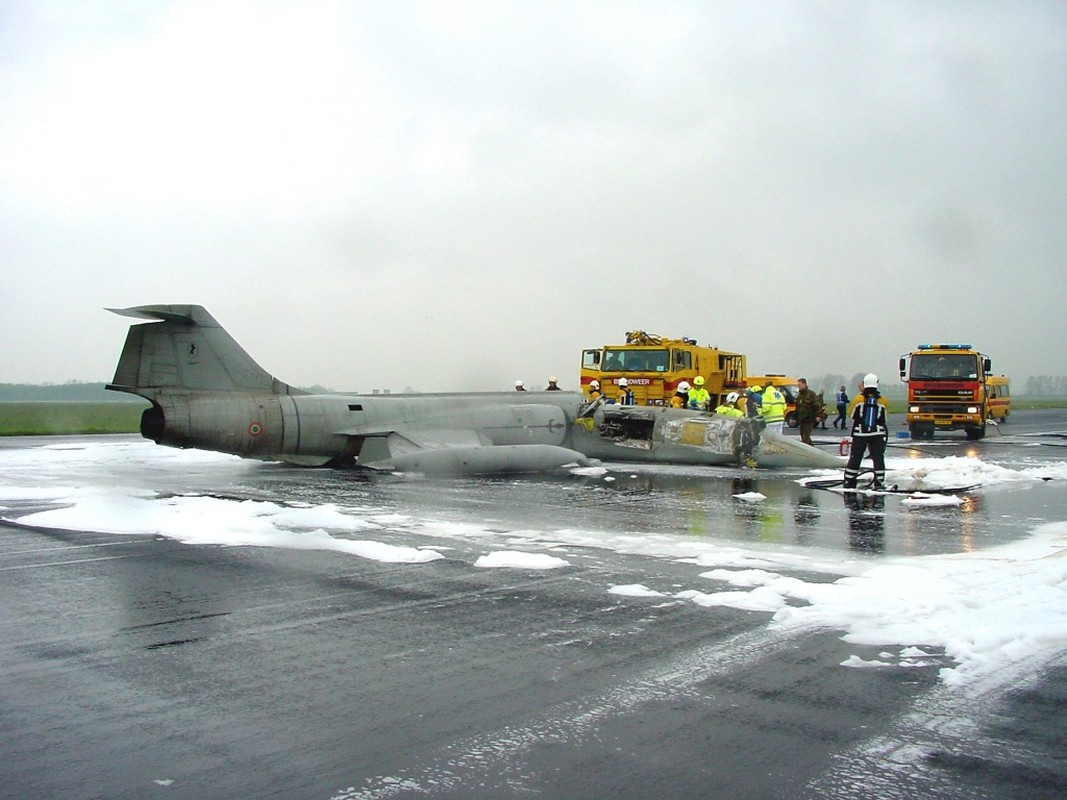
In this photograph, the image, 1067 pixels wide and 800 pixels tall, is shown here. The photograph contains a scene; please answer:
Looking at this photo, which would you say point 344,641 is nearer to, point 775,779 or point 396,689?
point 396,689

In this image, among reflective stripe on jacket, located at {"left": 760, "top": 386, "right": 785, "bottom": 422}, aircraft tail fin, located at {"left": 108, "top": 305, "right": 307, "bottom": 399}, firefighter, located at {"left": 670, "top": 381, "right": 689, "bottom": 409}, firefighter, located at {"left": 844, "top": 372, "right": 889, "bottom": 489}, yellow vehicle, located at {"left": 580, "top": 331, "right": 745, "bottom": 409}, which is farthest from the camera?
yellow vehicle, located at {"left": 580, "top": 331, "right": 745, "bottom": 409}

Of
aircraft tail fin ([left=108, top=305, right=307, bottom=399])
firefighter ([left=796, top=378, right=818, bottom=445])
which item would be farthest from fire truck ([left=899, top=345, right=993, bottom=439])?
aircraft tail fin ([left=108, top=305, right=307, bottom=399])

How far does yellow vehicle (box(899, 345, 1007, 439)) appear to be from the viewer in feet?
106

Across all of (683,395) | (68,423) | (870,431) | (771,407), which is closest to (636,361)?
(683,395)

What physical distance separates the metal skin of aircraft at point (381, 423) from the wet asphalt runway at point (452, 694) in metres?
8.41

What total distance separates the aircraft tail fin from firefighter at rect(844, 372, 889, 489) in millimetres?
10903

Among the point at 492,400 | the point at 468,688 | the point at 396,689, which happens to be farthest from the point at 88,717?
the point at 492,400

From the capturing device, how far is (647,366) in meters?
31.0

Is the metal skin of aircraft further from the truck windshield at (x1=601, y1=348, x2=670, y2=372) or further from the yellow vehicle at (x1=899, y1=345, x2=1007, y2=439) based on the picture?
the yellow vehicle at (x1=899, y1=345, x2=1007, y2=439)

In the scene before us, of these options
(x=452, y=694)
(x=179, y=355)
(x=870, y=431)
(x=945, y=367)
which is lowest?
(x=452, y=694)

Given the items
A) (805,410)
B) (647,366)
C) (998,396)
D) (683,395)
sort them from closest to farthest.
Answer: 1. (683,395)
2. (805,410)
3. (647,366)
4. (998,396)

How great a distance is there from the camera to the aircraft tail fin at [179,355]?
17.9 meters

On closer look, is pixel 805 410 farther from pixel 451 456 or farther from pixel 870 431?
pixel 451 456

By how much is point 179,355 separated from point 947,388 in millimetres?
24677
